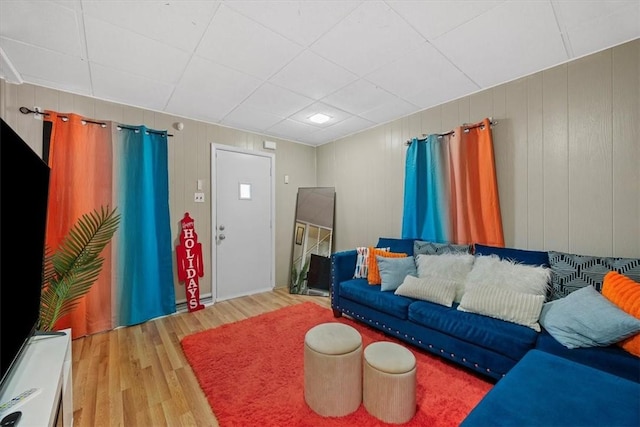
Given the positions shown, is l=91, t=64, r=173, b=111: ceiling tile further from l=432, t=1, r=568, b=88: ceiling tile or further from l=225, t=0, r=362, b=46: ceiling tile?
l=432, t=1, r=568, b=88: ceiling tile

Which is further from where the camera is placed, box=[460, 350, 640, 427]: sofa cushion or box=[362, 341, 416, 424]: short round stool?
box=[362, 341, 416, 424]: short round stool

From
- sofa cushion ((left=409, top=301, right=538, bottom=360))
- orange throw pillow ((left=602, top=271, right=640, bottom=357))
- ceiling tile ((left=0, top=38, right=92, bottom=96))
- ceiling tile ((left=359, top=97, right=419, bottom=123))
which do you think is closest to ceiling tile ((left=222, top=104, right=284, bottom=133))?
ceiling tile ((left=359, top=97, right=419, bottom=123))

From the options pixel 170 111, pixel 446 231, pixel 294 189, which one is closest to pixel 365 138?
pixel 294 189

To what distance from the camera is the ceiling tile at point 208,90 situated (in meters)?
2.27

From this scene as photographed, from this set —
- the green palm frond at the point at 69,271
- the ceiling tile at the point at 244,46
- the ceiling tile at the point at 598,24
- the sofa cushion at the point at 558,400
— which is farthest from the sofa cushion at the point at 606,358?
the green palm frond at the point at 69,271

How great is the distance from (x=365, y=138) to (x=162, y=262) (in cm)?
306

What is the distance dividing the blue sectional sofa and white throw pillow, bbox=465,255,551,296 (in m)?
0.14

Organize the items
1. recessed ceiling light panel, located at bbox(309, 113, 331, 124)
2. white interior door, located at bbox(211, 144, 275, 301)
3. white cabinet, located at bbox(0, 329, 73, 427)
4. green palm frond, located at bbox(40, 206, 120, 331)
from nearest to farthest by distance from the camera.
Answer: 1. white cabinet, located at bbox(0, 329, 73, 427)
2. green palm frond, located at bbox(40, 206, 120, 331)
3. recessed ceiling light panel, located at bbox(309, 113, 331, 124)
4. white interior door, located at bbox(211, 144, 275, 301)

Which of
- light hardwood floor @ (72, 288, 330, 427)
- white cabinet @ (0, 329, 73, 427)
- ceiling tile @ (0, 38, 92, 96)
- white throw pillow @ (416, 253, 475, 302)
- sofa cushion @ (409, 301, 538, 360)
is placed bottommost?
light hardwood floor @ (72, 288, 330, 427)

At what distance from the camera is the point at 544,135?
7.47 feet

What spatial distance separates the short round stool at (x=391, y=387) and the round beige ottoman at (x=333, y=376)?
0.08 m

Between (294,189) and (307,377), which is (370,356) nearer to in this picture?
(307,377)

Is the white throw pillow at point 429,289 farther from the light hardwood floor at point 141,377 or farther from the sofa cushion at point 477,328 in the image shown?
the light hardwood floor at point 141,377

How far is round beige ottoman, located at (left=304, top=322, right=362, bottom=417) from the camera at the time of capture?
156cm
